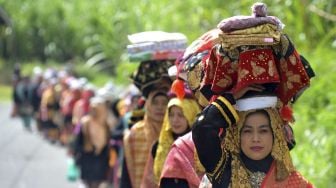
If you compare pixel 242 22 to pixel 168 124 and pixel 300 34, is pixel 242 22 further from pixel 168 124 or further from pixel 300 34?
pixel 300 34

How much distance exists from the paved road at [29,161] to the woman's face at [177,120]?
27.1ft

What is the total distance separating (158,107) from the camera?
22.1 ft

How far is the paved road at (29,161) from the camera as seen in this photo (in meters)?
14.5

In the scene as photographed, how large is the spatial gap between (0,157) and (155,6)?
4.69 meters

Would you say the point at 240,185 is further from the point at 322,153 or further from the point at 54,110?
the point at 54,110

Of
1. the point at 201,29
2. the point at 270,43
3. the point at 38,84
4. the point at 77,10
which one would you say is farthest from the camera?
the point at 77,10

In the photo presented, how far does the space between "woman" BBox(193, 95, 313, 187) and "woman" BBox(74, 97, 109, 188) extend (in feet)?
24.6

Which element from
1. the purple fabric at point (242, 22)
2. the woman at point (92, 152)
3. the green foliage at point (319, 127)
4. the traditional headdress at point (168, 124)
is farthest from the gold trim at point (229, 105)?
the woman at point (92, 152)

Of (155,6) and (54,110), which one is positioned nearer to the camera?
(155,6)

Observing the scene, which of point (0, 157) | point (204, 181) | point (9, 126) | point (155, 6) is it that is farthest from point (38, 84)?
point (204, 181)

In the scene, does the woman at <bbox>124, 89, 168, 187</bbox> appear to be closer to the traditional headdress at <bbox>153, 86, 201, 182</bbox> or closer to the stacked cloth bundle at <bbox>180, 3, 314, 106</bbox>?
the traditional headdress at <bbox>153, 86, 201, 182</bbox>

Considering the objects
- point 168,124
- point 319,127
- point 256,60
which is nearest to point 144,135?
point 168,124

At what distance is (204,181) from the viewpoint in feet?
15.6

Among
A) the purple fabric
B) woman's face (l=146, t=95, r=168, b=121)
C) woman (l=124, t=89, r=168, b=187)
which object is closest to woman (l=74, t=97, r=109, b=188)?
A: woman (l=124, t=89, r=168, b=187)
